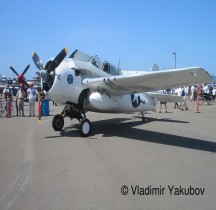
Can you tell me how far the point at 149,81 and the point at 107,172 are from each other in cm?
414

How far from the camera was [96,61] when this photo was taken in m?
10.3

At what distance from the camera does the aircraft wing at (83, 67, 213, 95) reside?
7.22 metres

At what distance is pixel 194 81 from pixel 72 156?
4193 millimetres

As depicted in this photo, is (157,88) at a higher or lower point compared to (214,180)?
higher

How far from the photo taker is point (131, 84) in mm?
9133

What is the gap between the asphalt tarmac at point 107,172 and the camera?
13.1ft

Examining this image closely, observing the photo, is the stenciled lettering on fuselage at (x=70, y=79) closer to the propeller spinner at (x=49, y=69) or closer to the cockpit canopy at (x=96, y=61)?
the propeller spinner at (x=49, y=69)

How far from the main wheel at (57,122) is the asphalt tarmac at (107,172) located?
3.16ft

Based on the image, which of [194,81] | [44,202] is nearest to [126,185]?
[44,202]

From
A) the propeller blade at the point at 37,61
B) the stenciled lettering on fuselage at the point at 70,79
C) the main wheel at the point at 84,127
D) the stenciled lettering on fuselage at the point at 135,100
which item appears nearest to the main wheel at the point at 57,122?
the main wheel at the point at 84,127

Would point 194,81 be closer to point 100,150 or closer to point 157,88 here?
point 157,88

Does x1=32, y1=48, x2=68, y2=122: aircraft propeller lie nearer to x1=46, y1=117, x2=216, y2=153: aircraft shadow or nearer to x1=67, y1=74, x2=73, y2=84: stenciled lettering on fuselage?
x1=67, y1=74, x2=73, y2=84: stenciled lettering on fuselage

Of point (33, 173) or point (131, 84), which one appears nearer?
point (33, 173)

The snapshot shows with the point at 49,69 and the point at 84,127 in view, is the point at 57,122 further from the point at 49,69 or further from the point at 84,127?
the point at 49,69
